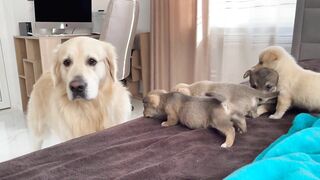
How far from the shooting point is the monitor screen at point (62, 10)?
3.13 m

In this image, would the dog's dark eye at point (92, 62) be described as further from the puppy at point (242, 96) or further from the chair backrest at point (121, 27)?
the chair backrest at point (121, 27)

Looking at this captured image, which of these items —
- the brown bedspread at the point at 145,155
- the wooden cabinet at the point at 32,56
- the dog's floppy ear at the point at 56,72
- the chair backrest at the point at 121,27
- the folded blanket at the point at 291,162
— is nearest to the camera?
the folded blanket at the point at 291,162

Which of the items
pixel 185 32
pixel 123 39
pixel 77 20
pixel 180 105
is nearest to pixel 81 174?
pixel 180 105

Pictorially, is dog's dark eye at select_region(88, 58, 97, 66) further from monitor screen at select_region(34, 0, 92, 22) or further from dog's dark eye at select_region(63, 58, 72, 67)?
monitor screen at select_region(34, 0, 92, 22)

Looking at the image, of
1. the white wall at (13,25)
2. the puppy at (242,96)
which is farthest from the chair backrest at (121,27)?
the puppy at (242,96)

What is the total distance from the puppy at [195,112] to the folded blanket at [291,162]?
0.58 ft

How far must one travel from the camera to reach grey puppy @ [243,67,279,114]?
3.28 ft

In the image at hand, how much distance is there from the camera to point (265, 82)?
101cm

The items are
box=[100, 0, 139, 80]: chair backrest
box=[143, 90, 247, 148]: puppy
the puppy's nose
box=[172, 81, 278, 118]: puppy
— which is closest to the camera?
box=[143, 90, 247, 148]: puppy

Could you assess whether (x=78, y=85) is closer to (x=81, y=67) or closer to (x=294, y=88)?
(x=81, y=67)

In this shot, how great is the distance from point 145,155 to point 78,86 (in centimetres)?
66

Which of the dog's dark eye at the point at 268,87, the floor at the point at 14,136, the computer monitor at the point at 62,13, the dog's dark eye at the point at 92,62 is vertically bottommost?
the floor at the point at 14,136

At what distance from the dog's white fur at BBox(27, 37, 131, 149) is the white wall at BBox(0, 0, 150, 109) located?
2138 mm

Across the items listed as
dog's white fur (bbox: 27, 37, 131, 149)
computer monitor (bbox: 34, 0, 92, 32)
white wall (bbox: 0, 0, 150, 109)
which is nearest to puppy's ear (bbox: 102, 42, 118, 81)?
dog's white fur (bbox: 27, 37, 131, 149)
